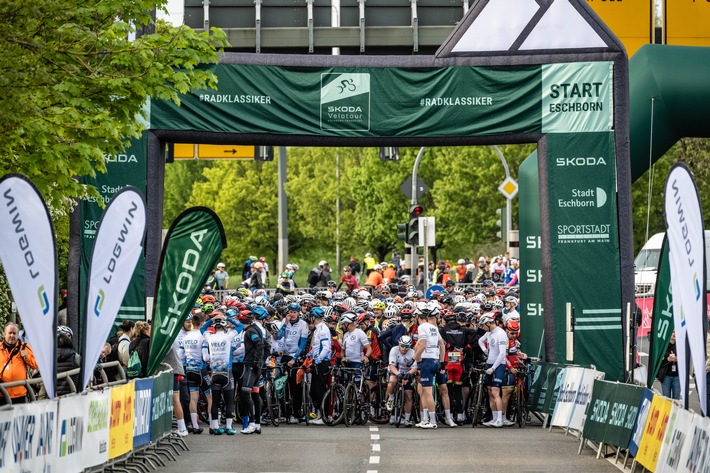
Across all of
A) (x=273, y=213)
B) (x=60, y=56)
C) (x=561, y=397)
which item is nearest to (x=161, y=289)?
(x=60, y=56)

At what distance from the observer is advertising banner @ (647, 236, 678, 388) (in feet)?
50.4

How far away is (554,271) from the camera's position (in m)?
22.1

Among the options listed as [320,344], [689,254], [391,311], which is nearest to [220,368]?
[320,344]

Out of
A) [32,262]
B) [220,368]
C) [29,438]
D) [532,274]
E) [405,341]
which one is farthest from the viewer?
[532,274]

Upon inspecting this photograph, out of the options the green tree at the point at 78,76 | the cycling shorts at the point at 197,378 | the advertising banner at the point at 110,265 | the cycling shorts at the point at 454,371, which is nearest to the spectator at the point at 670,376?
the cycling shorts at the point at 454,371

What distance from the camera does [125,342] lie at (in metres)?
19.3

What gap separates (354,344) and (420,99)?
400cm

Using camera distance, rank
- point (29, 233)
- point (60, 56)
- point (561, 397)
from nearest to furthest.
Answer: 1. point (29, 233)
2. point (60, 56)
3. point (561, 397)

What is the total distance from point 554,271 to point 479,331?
160 centimetres

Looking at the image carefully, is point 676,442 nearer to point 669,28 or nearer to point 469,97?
point 469,97

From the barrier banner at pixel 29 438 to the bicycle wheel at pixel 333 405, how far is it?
980 cm

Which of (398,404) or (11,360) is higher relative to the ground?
(11,360)

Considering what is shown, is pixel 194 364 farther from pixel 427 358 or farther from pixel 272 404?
pixel 427 358

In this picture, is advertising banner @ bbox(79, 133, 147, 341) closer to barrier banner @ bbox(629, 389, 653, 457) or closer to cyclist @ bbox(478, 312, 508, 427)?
cyclist @ bbox(478, 312, 508, 427)
